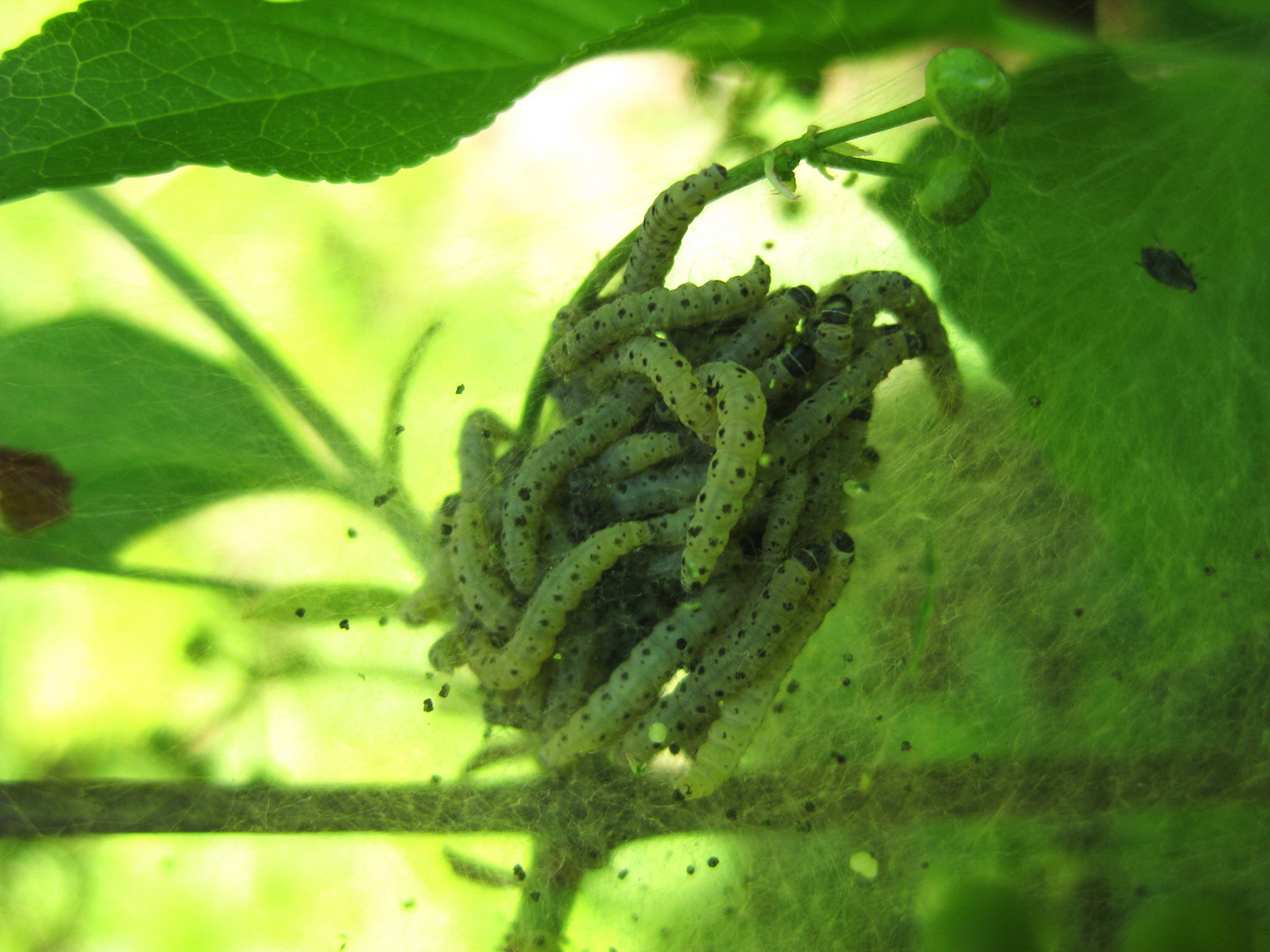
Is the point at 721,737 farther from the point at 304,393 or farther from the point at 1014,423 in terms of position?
the point at 304,393

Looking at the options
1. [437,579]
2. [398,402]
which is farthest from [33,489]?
[437,579]

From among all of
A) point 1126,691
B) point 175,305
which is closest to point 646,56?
point 175,305

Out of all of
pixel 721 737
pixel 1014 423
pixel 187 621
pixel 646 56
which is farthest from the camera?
pixel 187 621

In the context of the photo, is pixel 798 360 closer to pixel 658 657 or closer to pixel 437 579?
pixel 658 657

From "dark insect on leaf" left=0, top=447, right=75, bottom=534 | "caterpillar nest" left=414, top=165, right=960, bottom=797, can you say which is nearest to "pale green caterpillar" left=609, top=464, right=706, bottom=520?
"caterpillar nest" left=414, top=165, right=960, bottom=797

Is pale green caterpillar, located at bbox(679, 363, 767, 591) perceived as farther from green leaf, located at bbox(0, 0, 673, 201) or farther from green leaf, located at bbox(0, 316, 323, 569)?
green leaf, located at bbox(0, 316, 323, 569)

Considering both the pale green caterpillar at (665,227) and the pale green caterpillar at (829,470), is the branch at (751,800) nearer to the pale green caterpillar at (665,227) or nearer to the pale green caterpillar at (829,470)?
the pale green caterpillar at (829,470)
